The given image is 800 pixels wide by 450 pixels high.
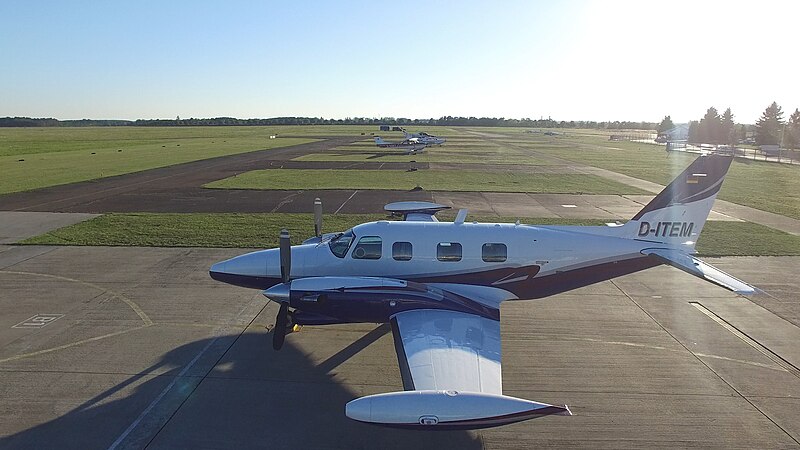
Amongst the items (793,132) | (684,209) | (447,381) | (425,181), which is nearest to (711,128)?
(793,132)

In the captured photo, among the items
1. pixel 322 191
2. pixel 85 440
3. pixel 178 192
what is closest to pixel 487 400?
pixel 85 440

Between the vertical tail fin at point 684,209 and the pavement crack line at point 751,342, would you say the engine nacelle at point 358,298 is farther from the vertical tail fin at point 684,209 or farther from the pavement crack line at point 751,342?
the pavement crack line at point 751,342

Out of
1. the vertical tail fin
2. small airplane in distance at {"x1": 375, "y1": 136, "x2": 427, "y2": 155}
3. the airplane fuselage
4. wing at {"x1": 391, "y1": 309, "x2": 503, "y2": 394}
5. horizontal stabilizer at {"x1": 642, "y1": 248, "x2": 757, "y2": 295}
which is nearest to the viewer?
wing at {"x1": 391, "y1": 309, "x2": 503, "y2": 394}

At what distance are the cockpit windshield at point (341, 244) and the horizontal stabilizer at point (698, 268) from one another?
320 inches

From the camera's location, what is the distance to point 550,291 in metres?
12.9

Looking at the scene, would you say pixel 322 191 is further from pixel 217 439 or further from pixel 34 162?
pixel 34 162

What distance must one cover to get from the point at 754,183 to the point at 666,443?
4819 centimetres

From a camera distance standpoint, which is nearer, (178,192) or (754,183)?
(178,192)

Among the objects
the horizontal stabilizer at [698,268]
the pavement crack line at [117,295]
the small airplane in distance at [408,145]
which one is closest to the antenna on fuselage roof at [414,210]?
the horizontal stabilizer at [698,268]

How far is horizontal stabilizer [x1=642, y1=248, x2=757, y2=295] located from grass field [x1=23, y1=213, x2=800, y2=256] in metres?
10.2

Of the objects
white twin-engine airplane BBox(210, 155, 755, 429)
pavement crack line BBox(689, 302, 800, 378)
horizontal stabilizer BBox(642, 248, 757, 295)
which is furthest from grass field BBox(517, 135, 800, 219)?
horizontal stabilizer BBox(642, 248, 757, 295)

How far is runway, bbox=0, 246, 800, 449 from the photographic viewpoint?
874 cm

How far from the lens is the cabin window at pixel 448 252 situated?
12.3 metres

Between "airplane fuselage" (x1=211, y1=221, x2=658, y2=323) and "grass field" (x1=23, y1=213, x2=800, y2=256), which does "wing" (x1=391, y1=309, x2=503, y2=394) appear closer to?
"airplane fuselage" (x1=211, y1=221, x2=658, y2=323)
